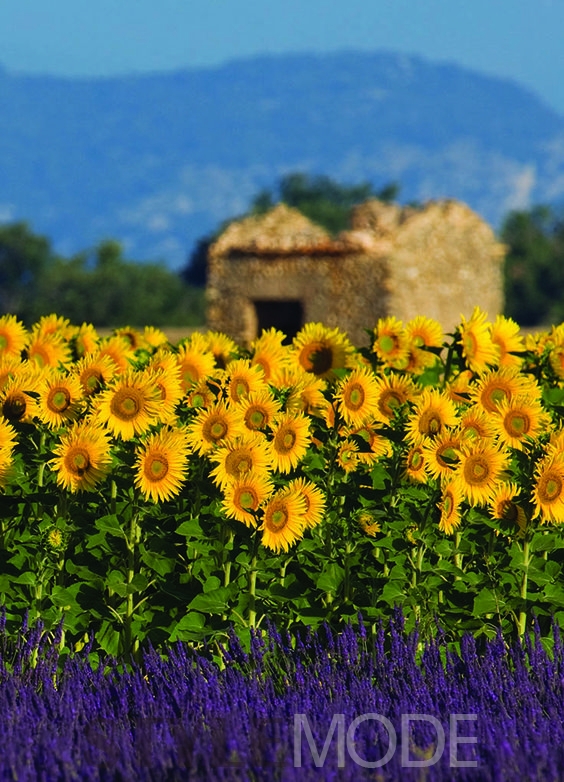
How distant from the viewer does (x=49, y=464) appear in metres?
4.43

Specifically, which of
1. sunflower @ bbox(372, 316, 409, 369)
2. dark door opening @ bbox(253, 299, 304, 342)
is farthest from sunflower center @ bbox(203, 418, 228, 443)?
dark door opening @ bbox(253, 299, 304, 342)

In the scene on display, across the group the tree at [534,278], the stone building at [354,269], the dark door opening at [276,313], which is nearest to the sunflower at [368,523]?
the stone building at [354,269]

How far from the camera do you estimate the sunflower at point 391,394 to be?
4.46 metres

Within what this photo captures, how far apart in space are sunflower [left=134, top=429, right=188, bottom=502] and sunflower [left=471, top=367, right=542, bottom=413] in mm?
1160

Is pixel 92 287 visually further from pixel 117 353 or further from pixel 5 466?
pixel 5 466

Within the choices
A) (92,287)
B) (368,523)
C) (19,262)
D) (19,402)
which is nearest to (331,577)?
(368,523)

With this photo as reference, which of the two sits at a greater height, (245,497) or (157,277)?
(157,277)

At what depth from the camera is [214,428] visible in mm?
4160

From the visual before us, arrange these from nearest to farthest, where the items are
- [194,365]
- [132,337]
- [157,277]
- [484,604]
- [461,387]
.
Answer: [484,604] < [461,387] < [194,365] < [132,337] < [157,277]

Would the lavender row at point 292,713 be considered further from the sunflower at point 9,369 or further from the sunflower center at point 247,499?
the sunflower at point 9,369

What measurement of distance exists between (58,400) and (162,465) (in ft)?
1.81

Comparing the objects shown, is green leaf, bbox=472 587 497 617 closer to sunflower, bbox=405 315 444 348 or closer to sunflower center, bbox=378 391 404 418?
sunflower center, bbox=378 391 404 418

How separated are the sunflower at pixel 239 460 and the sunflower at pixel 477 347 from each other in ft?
4.34

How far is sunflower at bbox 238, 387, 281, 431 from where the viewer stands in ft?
14.0
